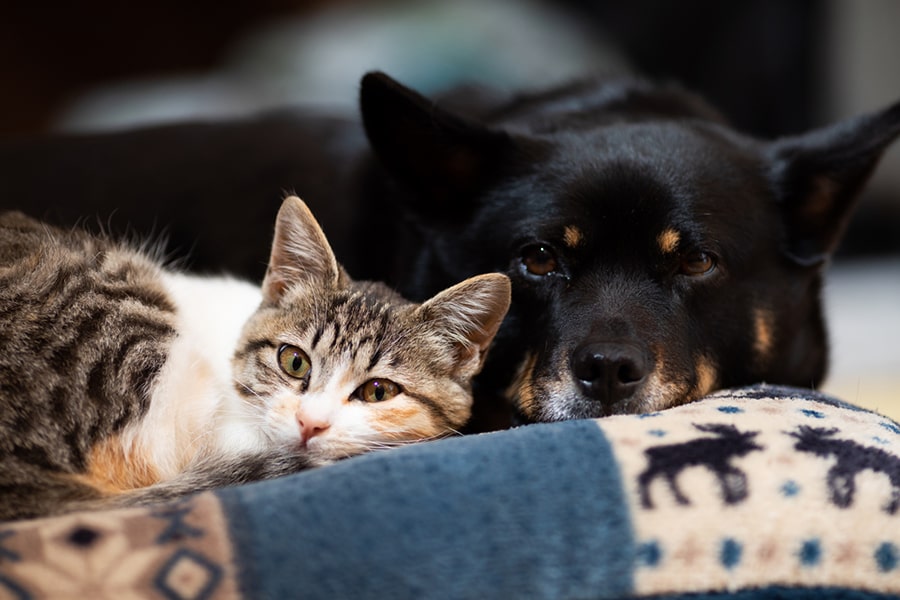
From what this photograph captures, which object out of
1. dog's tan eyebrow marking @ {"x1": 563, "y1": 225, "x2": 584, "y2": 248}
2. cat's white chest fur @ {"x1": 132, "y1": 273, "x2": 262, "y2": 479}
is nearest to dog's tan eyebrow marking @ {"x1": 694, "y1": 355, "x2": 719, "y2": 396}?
dog's tan eyebrow marking @ {"x1": 563, "y1": 225, "x2": 584, "y2": 248}

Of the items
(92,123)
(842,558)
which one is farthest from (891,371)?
(92,123)

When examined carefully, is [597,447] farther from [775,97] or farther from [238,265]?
[775,97]

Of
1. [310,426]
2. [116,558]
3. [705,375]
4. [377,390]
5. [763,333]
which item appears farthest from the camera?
[763,333]

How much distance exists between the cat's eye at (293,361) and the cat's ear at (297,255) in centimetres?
14

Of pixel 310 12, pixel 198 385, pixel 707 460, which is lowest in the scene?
pixel 707 460

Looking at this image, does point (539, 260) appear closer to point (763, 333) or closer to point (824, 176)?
point (763, 333)

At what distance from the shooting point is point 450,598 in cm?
95

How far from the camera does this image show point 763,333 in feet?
5.26

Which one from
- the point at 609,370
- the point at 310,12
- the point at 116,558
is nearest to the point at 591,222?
the point at 609,370

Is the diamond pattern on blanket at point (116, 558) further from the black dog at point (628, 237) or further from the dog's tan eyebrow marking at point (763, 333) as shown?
the dog's tan eyebrow marking at point (763, 333)

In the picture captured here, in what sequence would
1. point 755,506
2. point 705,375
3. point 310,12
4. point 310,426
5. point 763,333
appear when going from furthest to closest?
point 310,12 < point 763,333 < point 705,375 < point 310,426 < point 755,506

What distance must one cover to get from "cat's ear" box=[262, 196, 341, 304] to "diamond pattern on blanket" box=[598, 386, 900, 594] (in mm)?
582

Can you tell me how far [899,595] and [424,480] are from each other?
586 millimetres

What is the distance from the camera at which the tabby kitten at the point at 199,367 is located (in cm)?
111
